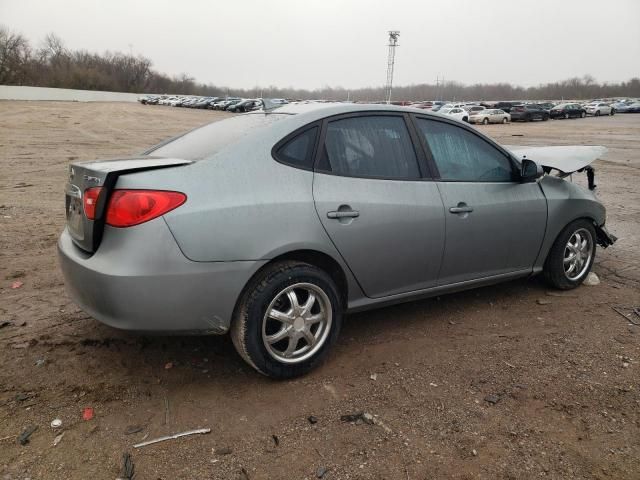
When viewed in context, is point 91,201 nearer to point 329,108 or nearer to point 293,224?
point 293,224

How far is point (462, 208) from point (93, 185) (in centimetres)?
237

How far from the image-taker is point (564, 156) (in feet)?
15.6

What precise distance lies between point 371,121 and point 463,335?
1.65 m

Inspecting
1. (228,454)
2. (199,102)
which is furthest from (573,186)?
(199,102)

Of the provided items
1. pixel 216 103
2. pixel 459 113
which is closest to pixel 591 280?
pixel 459 113

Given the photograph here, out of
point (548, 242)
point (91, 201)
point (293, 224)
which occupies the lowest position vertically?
point (548, 242)

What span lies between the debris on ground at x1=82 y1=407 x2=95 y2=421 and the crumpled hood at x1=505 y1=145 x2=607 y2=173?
3.82 meters

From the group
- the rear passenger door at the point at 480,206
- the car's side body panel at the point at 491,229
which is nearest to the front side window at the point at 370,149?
the rear passenger door at the point at 480,206

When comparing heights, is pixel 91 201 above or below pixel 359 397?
above

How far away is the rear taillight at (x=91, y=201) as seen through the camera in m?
2.70

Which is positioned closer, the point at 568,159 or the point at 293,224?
the point at 293,224

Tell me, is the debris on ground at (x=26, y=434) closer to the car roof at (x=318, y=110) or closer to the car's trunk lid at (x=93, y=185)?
the car's trunk lid at (x=93, y=185)

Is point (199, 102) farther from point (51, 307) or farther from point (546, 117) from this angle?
point (51, 307)

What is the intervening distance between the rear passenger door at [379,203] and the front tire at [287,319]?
27 centimetres
